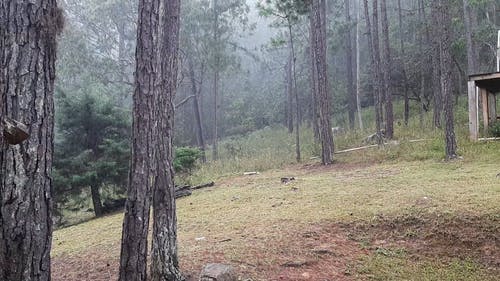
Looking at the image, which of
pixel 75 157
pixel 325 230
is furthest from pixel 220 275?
pixel 75 157

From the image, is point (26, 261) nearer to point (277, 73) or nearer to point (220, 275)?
point (220, 275)

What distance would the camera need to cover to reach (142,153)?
315 centimetres

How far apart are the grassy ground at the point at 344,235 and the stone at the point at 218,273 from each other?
8.6 inches

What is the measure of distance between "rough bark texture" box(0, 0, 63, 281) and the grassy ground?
65.2 inches

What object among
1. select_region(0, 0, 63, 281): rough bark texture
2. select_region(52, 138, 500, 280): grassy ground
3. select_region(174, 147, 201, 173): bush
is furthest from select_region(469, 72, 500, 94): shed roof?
select_region(0, 0, 63, 281): rough bark texture

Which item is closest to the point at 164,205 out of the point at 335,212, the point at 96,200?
the point at 335,212

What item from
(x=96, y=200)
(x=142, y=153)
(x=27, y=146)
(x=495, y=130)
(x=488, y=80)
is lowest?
(x=96, y=200)

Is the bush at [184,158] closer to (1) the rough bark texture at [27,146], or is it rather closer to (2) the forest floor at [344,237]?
(2) the forest floor at [344,237]

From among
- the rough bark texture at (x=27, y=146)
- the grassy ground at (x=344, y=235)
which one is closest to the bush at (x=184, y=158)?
the grassy ground at (x=344, y=235)

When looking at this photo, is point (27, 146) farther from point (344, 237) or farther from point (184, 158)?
point (184, 158)

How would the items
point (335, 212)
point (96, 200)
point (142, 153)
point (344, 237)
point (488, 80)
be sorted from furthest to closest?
point (488, 80) < point (96, 200) < point (335, 212) < point (344, 237) < point (142, 153)

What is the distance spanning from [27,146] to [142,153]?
90 cm

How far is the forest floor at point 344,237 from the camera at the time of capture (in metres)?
4.04

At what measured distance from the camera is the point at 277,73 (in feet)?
128
